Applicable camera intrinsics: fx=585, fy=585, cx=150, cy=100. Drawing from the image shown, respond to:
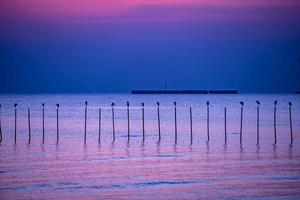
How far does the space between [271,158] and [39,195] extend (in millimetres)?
14796

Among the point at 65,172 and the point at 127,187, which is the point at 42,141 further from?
the point at 127,187

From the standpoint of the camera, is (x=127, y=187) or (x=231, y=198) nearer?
(x=231, y=198)

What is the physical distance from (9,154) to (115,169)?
8.71m

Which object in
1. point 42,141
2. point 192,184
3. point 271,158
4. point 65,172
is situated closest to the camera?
point 192,184

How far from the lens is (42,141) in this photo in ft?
136

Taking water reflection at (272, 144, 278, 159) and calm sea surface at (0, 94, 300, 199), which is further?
water reflection at (272, 144, 278, 159)

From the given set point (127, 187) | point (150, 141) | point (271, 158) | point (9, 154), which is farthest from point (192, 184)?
point (150, 141)

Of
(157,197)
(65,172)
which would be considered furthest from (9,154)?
(157,197)

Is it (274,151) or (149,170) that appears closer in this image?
(149,170)

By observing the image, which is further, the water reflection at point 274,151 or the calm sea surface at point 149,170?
the water reflection at point 274,151

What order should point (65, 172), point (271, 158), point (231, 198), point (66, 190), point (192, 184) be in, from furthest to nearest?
1. point (271, 158)
2. point (65, 172)
3. point (192, 184)
4. point (66, 190)
5. point (231, 198)

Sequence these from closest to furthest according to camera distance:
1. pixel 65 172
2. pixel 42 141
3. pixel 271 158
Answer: pixel 65 172
pixel 271 158
pixel 42 141

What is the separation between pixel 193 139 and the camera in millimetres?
43719

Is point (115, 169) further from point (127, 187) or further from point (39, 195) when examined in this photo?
point (39, 195)
